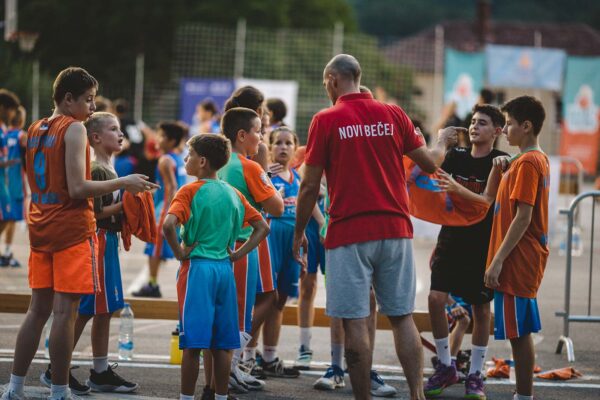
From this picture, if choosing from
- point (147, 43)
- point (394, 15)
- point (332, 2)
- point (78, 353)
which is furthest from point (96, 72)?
point (394, 15)

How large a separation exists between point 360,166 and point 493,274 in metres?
1.21

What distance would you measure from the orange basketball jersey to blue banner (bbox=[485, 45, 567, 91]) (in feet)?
62.7

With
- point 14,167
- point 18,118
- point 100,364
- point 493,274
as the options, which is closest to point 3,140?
point 18,118

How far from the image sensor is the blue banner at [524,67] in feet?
79.3

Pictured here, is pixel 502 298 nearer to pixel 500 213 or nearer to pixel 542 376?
pixel 500 213

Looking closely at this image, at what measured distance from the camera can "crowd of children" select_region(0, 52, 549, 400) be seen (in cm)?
587

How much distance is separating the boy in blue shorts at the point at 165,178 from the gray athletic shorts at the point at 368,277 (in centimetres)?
521

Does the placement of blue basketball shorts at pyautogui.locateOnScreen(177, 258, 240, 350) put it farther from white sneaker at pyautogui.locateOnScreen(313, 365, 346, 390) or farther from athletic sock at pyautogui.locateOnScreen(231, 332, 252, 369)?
white sneaker at pyautogui.locateOnScreen(313, 365, 346, 390)

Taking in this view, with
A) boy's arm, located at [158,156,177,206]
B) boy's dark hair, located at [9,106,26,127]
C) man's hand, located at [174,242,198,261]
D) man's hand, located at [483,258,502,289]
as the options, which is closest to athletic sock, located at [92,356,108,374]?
man's hand, located at [174,242,198,261]

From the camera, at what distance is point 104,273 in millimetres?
6586

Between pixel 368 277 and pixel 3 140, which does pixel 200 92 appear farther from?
pixel 368 277

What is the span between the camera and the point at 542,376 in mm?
7703

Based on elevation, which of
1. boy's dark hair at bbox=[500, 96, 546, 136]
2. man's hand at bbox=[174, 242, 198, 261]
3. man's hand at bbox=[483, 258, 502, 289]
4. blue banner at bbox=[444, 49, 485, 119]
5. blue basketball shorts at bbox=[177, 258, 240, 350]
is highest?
blue banner at bbox=[444, 49, 485, 119]

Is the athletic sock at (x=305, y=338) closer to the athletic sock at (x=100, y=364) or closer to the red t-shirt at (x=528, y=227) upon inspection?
the athletic sock at (x=100, y=364)
